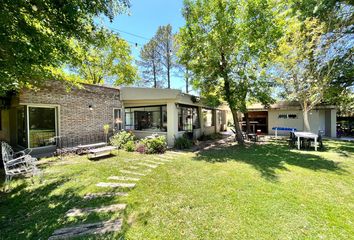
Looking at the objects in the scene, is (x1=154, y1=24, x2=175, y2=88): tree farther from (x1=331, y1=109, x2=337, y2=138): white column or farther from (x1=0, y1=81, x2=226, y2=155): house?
(x1=331, y1=109, x2=337, y2=138): white column

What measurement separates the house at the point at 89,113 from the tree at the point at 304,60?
22.0 ft

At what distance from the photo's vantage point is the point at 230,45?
11.0 meters

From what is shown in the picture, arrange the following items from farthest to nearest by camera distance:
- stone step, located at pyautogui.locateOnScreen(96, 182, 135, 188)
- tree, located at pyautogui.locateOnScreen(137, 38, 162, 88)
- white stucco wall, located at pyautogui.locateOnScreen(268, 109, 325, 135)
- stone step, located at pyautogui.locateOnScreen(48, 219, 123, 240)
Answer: tree, located at pyautogui.locateOnScreen(137, 38, 162, 88)
white stucco wall, located at pyautogui.locateOnScreen(268, 109, 325, 135)
stone step, located at pyautogui.locateOnScreen(96, 182, 135, 188)
stone step, located at pyautogui.locateOnScreen(48, 219, 123, 240)

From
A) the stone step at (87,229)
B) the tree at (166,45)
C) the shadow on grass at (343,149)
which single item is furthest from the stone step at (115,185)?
the tree at (166,45)

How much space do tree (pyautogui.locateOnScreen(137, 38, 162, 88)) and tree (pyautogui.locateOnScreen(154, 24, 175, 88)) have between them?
588 millimetres

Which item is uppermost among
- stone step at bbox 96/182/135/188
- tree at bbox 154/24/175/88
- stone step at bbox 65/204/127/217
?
tree at bbox 154/24/175/88

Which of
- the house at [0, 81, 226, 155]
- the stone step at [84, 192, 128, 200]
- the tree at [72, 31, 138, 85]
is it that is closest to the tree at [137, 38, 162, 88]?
the tree at [72, 31, 138, 85]

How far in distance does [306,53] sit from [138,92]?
37.7ft

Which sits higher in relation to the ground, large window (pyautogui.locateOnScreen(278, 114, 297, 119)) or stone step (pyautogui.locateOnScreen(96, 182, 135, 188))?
large window (pyautogui.locateOnScreen(278, 114, 297, 119))

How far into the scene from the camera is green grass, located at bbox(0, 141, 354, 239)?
3.35 meters

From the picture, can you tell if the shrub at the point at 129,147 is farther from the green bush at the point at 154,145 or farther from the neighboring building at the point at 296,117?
the neighboring building at the point at 296,117

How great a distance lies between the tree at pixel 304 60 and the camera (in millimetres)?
12508

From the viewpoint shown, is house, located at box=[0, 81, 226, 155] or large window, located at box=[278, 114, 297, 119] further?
large window, located at box=[278, 114, 297, 119]

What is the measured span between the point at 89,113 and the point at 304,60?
47.9 feet
